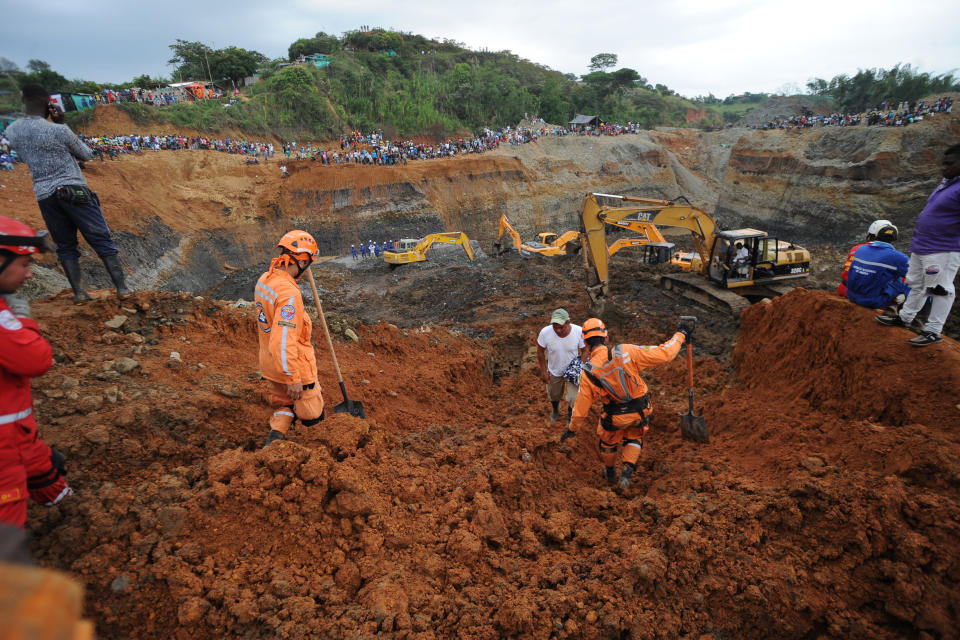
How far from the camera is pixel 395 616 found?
2.51 meters

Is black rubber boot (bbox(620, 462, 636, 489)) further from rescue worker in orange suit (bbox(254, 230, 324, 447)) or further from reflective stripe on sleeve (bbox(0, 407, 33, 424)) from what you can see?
reflective stripe on sleeve (bbox(0, 407, 33, 424))

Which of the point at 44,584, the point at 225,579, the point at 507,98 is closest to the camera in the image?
the point at 44,584

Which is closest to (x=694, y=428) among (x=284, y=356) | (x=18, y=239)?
(x=284, y=356)

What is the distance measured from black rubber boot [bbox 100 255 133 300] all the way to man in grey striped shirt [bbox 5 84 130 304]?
0.11 metres

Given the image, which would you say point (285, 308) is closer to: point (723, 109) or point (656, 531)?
point (656, 531)

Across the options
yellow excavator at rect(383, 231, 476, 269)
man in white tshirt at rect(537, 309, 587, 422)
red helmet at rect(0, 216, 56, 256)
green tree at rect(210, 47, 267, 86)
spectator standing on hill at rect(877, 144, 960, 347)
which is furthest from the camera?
green tree at rect(210, 47, 267, 86)

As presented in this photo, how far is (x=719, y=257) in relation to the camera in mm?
11859

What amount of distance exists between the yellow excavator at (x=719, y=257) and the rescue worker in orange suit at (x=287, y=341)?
337 inches

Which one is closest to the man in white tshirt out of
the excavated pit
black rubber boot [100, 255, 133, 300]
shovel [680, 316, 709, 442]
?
the excavated pit

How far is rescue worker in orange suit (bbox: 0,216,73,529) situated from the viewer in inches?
91.0

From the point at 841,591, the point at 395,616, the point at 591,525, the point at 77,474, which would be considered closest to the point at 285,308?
the point at 77,474

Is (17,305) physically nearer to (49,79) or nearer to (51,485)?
(51,485)

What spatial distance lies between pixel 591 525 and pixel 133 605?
2.96 m

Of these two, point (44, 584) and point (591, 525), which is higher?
point (44, 584)
